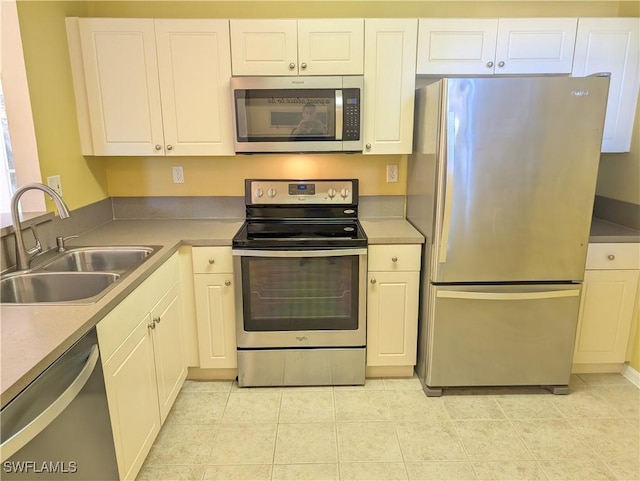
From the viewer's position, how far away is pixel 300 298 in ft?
7.65

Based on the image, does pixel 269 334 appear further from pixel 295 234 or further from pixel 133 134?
pixel 133 134

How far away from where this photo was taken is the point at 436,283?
2213 mm

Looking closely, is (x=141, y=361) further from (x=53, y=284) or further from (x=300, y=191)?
(x=300, y=191)

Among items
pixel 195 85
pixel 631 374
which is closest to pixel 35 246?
pixel 195 85

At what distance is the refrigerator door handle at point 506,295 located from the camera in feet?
7.19

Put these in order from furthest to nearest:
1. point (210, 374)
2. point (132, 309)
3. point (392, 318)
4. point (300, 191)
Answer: point (300, 191)
point (210, 374)
point (392, 318)
point (132, 309)

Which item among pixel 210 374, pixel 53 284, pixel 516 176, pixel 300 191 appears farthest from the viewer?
pixel 300 191

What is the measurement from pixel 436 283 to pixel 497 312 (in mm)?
371

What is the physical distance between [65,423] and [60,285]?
0.62 meters

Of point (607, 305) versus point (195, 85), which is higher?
point (195, 85)

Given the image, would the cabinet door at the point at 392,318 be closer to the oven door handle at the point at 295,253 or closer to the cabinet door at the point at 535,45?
the oven door handle at the point at 295,253

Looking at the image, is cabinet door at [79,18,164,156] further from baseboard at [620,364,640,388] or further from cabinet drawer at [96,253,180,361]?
baseboard at [620,364,640,388]

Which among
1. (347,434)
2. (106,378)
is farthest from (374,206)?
(106,378)

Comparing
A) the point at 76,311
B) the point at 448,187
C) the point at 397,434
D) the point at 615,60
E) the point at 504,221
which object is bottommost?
the point at 397,434
